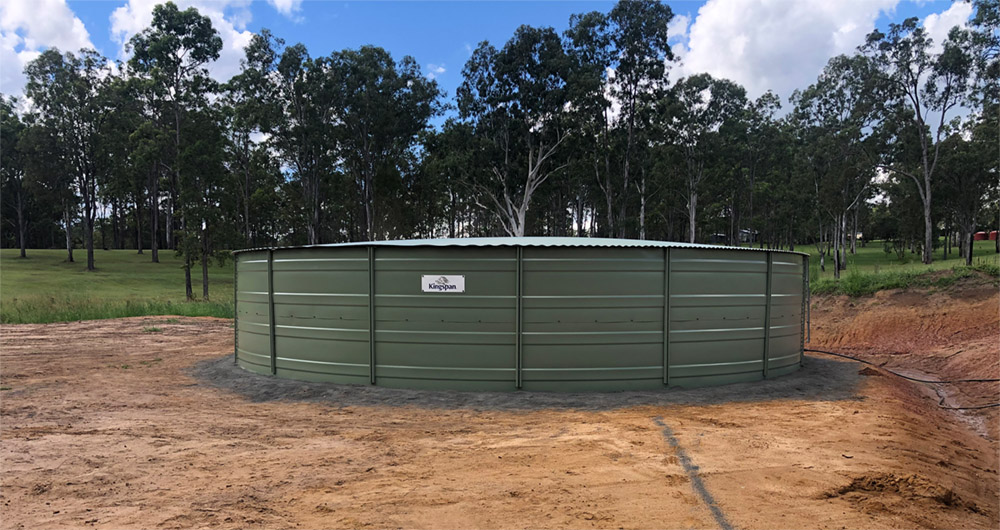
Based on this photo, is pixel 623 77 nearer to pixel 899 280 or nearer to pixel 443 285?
pixel 899 280

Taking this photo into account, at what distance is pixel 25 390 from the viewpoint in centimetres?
955

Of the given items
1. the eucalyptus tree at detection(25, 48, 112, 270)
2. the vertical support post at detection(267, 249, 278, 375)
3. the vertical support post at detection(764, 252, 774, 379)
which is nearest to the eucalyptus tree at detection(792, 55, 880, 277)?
the vertical support post at detection(764, 252, 774, 379)

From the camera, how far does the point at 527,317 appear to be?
926 cm

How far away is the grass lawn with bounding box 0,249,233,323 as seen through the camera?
22359mm

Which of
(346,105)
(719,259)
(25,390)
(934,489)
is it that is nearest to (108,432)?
(25,390)

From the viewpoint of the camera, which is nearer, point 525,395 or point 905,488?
point 905,488

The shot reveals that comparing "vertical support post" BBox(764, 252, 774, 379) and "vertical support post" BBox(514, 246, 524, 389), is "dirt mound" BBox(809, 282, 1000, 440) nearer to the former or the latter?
"vertical support post" BBox(764, 252, 774, 379)

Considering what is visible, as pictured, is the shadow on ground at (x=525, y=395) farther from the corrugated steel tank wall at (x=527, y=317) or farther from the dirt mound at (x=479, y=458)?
the corrugated steel tank wall at (x=527, y=317)

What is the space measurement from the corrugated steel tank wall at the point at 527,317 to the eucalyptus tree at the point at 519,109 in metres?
27.3

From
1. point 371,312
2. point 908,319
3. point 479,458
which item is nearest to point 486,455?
point 479,458

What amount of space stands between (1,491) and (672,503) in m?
6.10

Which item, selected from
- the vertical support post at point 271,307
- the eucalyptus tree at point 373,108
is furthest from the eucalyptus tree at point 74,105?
the vertical support post at point 271,307

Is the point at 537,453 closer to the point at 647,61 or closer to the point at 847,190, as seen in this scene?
the point at 647,61

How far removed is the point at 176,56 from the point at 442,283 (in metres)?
33.7
